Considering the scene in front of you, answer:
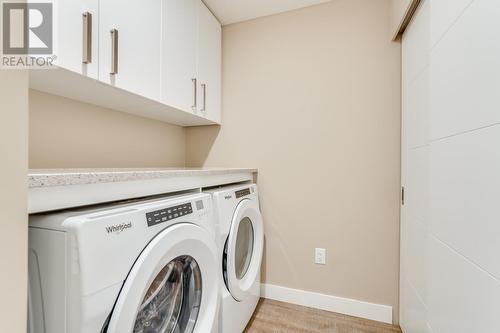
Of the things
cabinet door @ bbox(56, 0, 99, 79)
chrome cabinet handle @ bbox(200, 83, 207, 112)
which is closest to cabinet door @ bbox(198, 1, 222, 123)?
chrome cabinet handle @ bbox(200, 83, 207, 112)

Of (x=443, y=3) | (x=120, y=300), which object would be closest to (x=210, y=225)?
(x=120, y=300)

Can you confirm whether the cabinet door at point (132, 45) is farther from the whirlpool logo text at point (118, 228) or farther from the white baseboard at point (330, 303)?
the white baseboard at point (330, 303)

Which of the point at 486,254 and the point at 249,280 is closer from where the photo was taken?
the point at 486,254

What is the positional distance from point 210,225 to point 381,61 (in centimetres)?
157

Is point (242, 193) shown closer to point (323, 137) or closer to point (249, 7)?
point (323, 137)

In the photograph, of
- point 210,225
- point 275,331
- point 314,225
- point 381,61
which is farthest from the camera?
point 314,225

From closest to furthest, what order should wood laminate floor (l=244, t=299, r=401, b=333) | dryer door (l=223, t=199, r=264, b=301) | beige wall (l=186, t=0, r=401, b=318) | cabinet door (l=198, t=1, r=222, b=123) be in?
dryer door (l=223, t=199, r=264, b=301)
wood laminate floor (l=244, t=299, r=401, b=333)
beige wall (l=186, t=0, r=401, b=318)
cabinet door (l=198, t=1, r=222, b=123)

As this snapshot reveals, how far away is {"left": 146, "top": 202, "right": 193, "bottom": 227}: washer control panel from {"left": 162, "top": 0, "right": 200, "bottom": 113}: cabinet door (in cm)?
78

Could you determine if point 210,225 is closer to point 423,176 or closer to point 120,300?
point 120,300

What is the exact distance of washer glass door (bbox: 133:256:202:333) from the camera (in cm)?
91

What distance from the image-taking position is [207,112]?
75.5 inches

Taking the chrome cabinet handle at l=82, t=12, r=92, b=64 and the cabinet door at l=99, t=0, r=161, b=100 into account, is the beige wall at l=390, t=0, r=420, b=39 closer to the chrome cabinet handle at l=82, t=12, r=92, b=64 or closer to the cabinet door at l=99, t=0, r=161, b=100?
the cabinet door at l=99, t=0, r=161, b=100

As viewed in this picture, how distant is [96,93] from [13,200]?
98 centimetres

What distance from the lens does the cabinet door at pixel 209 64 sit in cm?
181
